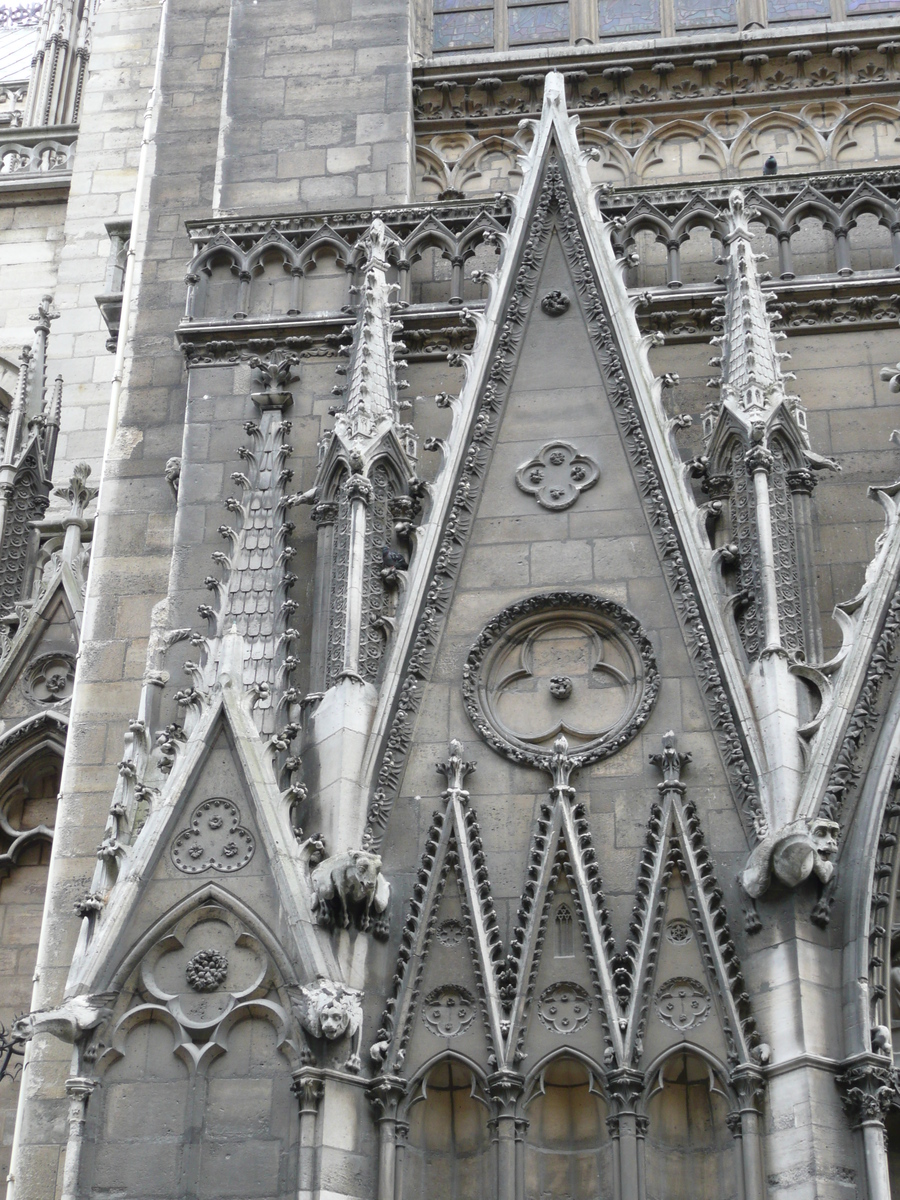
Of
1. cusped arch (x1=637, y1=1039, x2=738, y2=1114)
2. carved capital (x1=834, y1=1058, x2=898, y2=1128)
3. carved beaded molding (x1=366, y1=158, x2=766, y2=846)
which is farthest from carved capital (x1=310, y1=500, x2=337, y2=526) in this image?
carved capital (x1=834, y1=1058, x2=898, y2=1128)

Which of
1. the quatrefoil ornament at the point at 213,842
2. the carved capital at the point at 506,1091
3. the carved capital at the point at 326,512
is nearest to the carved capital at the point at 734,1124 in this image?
the carved capital at the point at 506,1091

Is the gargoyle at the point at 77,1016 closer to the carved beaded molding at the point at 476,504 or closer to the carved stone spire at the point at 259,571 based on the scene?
the carved beaded molding at the point at 476,504

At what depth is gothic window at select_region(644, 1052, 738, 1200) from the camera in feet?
41.6

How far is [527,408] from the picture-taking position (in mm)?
15891

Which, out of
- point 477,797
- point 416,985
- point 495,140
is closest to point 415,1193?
point 416,985

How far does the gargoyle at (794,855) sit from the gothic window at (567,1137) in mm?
1737

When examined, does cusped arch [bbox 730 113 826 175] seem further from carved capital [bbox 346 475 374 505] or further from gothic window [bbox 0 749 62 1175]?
gothic window [bbox 0 749 62 1175]

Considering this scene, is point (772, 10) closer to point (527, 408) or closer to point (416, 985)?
point (527, 408)

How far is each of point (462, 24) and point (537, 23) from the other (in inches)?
31.6

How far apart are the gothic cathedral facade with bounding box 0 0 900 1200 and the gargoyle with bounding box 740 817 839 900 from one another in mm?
46

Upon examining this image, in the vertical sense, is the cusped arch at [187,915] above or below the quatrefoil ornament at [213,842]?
below

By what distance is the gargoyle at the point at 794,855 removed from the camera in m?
12.9

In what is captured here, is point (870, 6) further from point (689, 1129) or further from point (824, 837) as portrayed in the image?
point (689, 1129)

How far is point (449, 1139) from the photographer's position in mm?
13164
